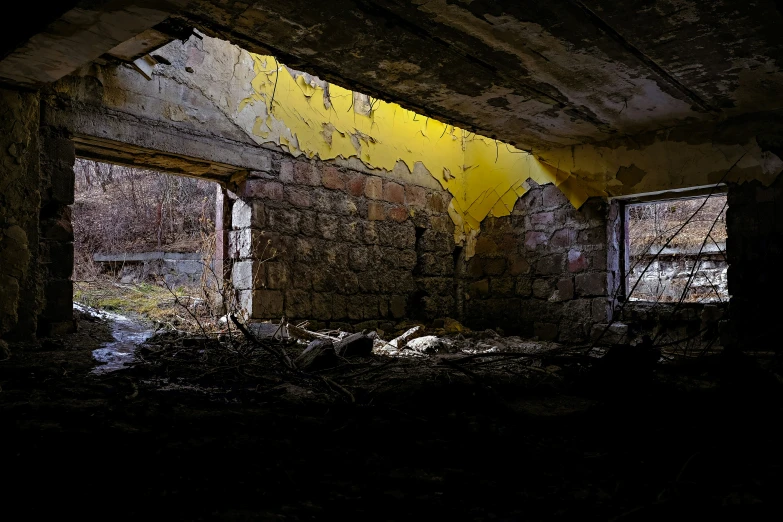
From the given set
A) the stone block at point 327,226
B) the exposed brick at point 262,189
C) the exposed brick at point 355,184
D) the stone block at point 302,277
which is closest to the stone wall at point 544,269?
the exposed brick at point 355,184

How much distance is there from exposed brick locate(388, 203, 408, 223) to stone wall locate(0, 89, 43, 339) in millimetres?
3169

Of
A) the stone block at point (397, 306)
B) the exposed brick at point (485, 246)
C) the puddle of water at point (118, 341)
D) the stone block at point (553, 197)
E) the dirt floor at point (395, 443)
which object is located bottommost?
the dirt floor at point (395, 443)

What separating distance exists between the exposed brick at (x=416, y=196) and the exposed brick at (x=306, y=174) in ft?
3.92

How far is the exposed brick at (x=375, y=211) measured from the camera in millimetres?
5441

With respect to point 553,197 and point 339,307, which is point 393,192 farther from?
point 553,197

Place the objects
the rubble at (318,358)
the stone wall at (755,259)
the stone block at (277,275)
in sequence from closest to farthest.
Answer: the rubble at (318,358), the stone wall at (755,259), the stone block at (277,275)

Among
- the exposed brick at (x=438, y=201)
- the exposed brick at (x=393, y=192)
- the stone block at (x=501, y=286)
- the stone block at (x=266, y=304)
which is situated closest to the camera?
the stone block at (x=266, y=304)

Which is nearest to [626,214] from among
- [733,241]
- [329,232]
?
[733,241]

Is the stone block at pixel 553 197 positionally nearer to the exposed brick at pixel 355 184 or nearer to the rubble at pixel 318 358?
the exposed brick at pixel 355 184

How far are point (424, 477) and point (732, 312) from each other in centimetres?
396

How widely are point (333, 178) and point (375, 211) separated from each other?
60cm

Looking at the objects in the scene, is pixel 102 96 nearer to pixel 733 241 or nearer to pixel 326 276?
pixel 326 276

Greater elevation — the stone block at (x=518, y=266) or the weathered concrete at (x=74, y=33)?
the weathered concrete at (x=74, y=33)

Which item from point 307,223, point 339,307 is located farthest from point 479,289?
point 307,223
